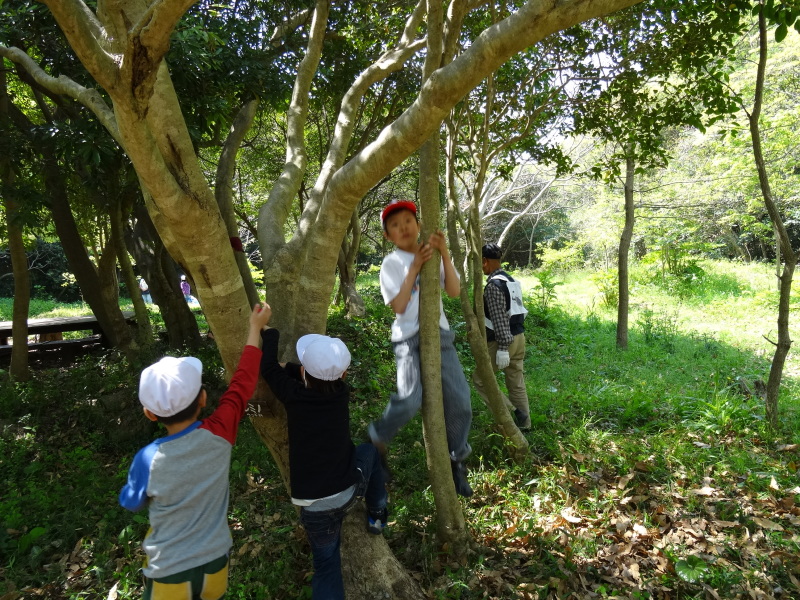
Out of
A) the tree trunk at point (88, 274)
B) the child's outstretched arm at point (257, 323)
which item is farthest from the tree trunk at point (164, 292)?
the child's outstretched arm at point (257, 323)

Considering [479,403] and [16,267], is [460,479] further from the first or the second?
[16,267]

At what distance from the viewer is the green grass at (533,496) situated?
2.80 metres

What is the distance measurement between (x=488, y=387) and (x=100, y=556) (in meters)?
2.94

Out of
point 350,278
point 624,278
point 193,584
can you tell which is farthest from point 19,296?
point 624,278

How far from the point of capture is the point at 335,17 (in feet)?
21.3

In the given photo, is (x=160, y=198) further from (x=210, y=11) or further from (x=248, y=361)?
(x=210, y=11)

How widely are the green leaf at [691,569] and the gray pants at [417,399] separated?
4.20 feet

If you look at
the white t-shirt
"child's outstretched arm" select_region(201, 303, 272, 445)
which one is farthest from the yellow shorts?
the white t-shirt

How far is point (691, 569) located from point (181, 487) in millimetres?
2627

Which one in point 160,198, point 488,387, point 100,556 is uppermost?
point 160,198

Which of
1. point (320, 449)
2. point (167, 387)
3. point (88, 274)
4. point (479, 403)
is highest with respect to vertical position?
point (88, 274)

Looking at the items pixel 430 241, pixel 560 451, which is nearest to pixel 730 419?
pixel 560 451

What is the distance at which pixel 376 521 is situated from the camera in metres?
2.80

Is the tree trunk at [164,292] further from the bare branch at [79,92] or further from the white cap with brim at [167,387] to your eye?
the white cap with brim at [167,387]
